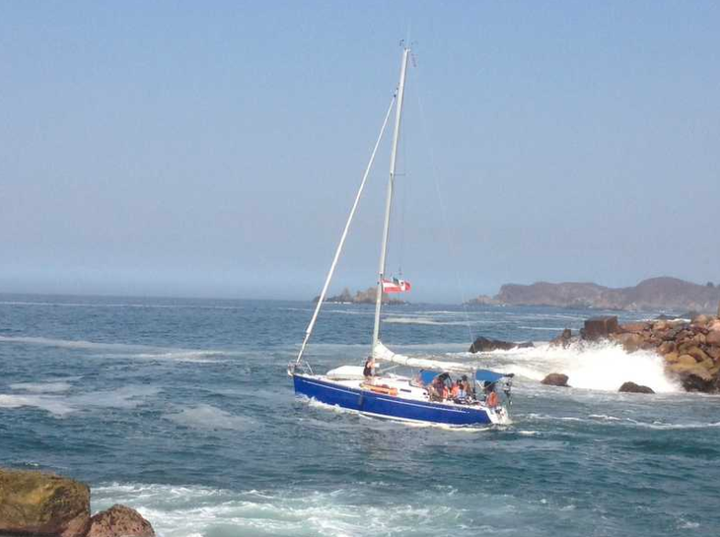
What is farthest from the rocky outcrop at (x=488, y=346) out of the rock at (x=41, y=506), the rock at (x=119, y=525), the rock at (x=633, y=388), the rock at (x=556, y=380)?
the rock at (x=41, y=506)

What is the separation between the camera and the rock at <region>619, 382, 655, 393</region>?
47.5 m

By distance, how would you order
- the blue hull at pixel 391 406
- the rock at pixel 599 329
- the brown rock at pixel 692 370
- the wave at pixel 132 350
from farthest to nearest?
the rock at pixel 599 329 < the wave at pixel 132 350 < the brown rock at pixel 692 370 < the blue hull at pixel 391 406

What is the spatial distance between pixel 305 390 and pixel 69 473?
47.5 ft

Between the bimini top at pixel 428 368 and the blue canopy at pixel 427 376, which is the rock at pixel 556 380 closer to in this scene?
the bimini top at pixel 428 368

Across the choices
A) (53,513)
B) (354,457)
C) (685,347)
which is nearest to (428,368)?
(354,457)

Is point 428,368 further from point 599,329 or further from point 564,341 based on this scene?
point 564,341

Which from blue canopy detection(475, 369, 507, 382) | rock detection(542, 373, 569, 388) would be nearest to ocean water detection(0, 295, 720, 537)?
rock detection(542, 373, 569, 388)

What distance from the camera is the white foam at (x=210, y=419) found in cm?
3403

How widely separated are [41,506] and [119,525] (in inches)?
64.2

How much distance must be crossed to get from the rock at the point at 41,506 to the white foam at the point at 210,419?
15050 millimetres

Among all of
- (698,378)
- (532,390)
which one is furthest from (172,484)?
(698,378)

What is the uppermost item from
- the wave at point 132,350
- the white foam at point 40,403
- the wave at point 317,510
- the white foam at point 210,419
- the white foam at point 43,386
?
the wave at point 132,350

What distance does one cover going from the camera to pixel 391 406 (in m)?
35.2

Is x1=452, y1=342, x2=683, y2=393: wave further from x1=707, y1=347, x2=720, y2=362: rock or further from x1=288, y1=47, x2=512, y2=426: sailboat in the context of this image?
x1=288, y1=47, x2=512, y2=426: sailboat
